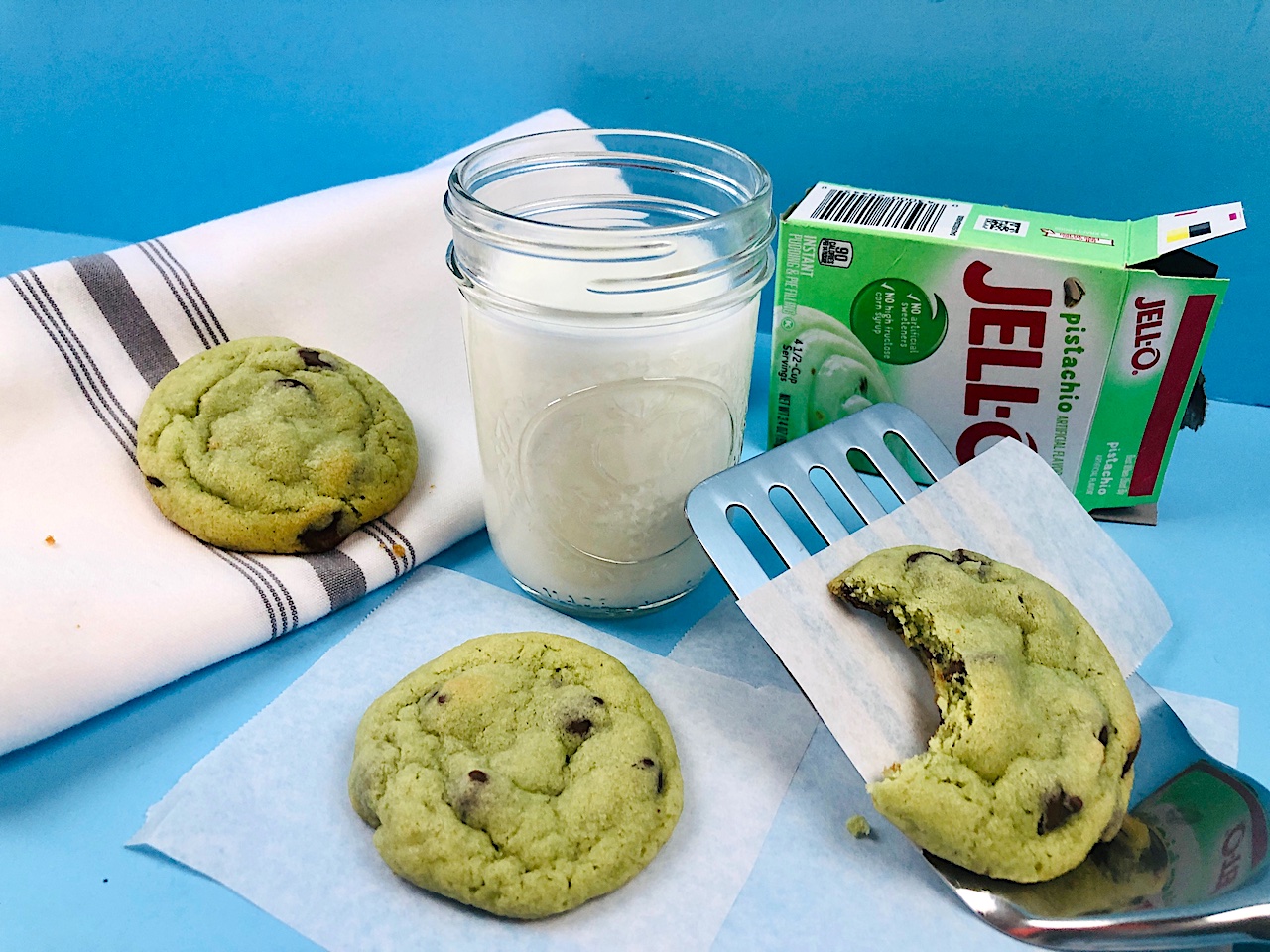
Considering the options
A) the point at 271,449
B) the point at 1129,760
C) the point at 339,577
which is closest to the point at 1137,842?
the point at 1129,760

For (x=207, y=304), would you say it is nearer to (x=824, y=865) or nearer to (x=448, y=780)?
(x=448, y=780)

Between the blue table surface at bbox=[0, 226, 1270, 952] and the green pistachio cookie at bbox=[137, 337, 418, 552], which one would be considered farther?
the green pistachio cookie at bbox=[137, 337, 418, 552]

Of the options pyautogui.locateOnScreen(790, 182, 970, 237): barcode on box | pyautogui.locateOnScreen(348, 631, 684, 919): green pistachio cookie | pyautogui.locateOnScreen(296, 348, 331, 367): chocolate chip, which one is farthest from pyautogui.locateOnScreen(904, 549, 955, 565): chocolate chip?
pyautogui.locateOnScreen(296, 348, 331, 367): chocolate chip

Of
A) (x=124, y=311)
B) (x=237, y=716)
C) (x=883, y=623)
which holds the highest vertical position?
(x=124, y=311)

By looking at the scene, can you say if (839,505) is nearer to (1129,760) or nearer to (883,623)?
(883,623)

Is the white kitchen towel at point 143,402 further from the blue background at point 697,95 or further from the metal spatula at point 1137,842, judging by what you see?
the metal spatula at point 1137,842

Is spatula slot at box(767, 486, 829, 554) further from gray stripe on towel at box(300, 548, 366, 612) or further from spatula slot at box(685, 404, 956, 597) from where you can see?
gray stripe on towel at box(300, 548, 366, 612)

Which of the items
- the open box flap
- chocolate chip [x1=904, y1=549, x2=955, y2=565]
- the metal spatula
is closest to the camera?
the metal spatula
